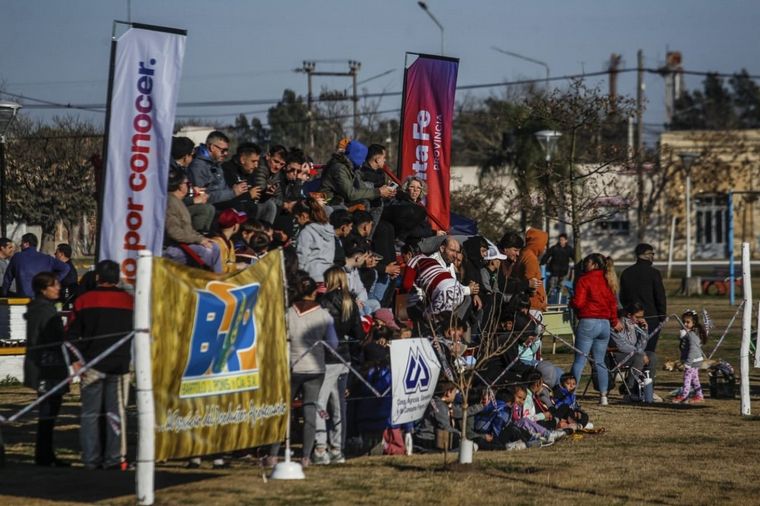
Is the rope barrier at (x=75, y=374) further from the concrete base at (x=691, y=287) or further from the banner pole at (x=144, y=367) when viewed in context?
Result: the concrete base at (x=691, y=287)

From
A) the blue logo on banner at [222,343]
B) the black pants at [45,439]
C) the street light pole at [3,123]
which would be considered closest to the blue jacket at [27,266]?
the street light pole at [3,123]

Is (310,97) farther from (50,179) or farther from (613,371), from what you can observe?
(613,371)

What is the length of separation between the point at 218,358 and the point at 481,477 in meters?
2.82

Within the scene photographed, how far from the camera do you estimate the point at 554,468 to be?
12.1m

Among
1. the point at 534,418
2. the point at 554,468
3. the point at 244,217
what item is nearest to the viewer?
the point at 554,468

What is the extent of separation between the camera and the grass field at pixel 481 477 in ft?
33.8

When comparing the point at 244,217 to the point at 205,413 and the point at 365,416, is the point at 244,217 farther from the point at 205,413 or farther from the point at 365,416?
the point at 205,413

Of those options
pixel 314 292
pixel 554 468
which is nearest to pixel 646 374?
pixel 554 468

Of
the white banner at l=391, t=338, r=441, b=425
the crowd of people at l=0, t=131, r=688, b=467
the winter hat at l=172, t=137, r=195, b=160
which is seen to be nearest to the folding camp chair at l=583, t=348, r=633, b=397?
the crowd of people at l=0, t=131, r=688, b=467

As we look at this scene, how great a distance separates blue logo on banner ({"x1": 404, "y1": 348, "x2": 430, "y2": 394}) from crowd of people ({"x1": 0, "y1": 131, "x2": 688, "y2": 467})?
0.88ft

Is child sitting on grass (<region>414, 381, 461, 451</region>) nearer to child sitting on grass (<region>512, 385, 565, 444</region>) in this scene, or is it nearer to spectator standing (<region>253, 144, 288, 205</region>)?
child sitting on grass (<region>512, 385, 565, 444</region>)

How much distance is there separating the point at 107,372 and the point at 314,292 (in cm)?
191

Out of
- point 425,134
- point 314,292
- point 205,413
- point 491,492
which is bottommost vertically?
point 491,492

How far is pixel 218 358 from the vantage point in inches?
392
